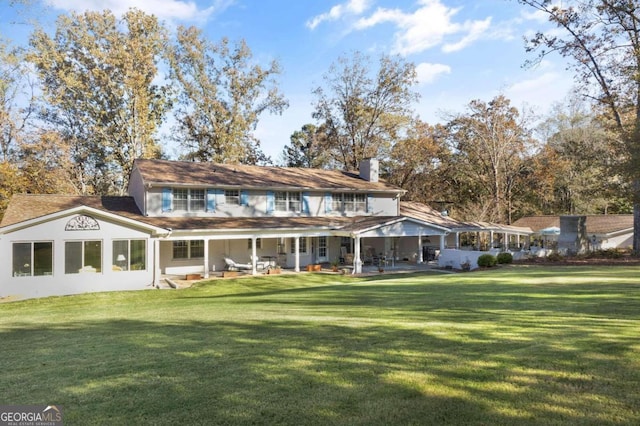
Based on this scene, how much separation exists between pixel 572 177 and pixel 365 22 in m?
30.6

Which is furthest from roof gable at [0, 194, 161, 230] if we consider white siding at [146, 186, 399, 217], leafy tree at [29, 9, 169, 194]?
leafy tree at [29, 9, 169, 194]

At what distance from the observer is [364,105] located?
37562mm

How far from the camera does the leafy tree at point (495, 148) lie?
34844mm

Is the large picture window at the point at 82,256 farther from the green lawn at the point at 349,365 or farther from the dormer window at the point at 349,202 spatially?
the dormer window at the point at 349,202

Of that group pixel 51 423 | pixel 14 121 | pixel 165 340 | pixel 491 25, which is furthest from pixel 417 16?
pixel 14 121

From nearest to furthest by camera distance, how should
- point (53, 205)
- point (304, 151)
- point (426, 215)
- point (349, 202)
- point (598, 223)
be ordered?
point (53, 205), point (349, 202), point (426, 215), point (598, 223), point (304, 151)

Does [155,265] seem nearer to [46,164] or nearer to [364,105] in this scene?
[46,164]

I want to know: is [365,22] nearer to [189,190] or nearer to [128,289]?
[189,190]

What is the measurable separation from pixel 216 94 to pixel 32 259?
2385 centimetres

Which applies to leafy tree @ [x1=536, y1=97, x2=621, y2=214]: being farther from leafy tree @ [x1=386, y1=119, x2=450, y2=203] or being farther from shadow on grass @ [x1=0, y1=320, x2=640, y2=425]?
shadow on grass @ [x1=0, y1=320, x2=640, y2=425]

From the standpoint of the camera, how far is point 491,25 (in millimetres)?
17828

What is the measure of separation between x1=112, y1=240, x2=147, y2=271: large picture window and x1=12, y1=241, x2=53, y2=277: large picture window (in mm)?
2328

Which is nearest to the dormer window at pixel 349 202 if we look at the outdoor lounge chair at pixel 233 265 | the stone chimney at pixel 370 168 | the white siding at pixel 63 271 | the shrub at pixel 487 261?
the stone chimney at pixel 370 168

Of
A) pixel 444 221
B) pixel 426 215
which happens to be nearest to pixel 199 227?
pixel 444 221
